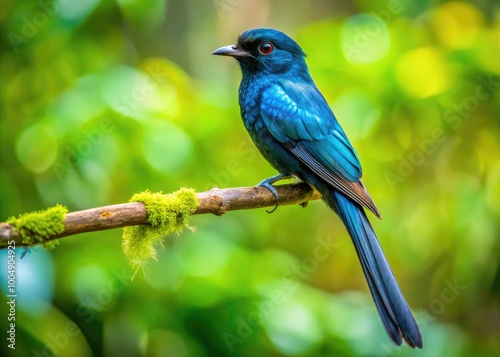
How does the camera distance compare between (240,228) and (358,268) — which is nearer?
(240,228)

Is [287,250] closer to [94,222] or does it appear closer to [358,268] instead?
[358,268]

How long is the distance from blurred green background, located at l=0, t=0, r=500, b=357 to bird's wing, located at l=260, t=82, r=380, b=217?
0.25 meters

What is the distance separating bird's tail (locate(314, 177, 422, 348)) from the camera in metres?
3.06

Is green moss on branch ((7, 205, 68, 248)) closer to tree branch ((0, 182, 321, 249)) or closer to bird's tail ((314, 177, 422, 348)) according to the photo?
tree branch ((0, 182, 321, 249))

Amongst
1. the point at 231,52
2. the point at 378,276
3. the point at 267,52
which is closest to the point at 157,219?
the point at 378,276

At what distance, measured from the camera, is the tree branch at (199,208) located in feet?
8.45

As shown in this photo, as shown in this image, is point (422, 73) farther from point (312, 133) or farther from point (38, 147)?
point (38, 147)

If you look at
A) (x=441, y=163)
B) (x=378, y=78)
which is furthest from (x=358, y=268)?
(x=378, y=78)

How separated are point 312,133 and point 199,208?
1.22 m

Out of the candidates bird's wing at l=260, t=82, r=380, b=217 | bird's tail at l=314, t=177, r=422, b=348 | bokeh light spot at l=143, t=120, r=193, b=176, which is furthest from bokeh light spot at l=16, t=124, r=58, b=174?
bird's tail at l=314, t=177, r=422, b=348

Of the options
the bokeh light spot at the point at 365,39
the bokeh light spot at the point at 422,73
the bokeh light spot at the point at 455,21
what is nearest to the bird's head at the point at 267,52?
the bokeh light spot at the point at 365,39

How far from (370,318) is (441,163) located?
1943 mm

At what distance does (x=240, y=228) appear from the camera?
4703 millimetres

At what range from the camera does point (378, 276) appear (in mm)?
3295
